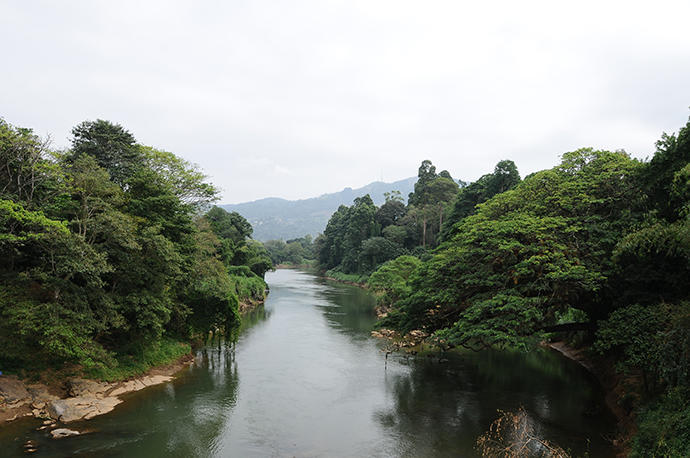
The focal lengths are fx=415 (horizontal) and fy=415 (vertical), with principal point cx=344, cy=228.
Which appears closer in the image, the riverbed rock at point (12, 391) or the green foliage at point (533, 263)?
the riverbed rock at point (12, 391)

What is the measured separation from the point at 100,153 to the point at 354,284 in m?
55.3

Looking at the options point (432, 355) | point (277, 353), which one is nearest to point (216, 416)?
point (277, 353)

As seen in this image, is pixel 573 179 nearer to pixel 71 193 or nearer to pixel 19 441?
pixel 71 193

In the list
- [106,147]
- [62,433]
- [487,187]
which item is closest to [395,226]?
[487,187]

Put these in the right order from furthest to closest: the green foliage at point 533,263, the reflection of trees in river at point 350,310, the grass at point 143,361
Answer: the reflection of trees in river at point 350,310 → the grass at point 143,361 → the green foliage at point 533,263

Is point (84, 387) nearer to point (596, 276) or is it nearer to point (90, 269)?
point (90, 269)

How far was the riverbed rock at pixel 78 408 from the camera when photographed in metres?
Result: 15.7

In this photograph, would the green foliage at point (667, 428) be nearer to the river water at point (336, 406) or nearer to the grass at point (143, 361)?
the river water at point (336, 406)

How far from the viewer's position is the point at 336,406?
18.7 meters

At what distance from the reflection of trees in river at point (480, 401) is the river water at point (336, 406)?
6 cm

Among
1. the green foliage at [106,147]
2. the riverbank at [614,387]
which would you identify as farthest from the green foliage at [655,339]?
the green foliage at [106,147]

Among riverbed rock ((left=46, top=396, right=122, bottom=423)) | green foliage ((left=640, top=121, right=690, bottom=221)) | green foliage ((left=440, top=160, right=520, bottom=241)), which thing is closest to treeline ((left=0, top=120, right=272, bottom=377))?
riverbed rock ((left=46, top=396, right=122, bottom=423))

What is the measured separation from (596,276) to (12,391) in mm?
→ 23361

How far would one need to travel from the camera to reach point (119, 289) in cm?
1967
